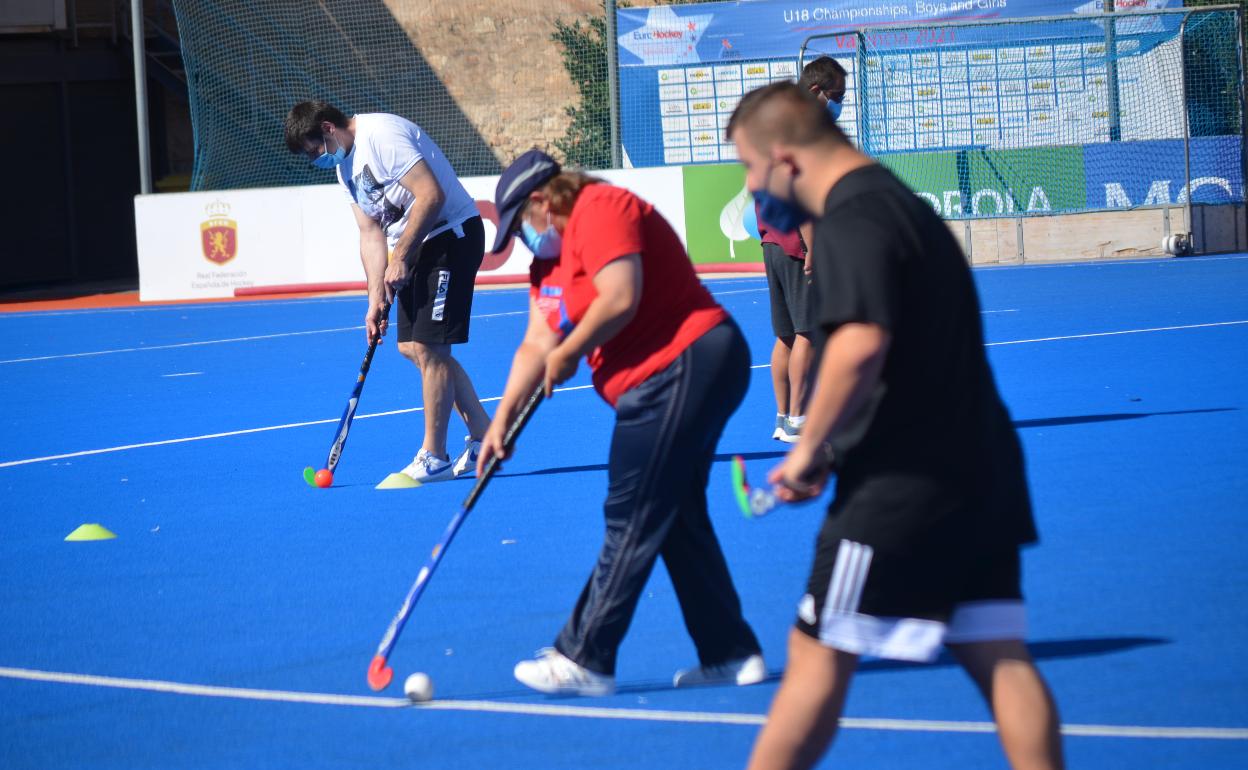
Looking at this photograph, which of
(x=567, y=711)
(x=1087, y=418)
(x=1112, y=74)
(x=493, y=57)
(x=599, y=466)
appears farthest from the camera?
(x=493, y=57)

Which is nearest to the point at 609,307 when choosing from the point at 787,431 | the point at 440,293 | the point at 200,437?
the point at 440,293

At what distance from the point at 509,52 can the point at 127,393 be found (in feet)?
63.5

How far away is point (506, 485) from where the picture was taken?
831 cm

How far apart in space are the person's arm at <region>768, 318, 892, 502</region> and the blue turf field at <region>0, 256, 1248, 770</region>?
131cm

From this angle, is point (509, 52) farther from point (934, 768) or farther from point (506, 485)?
point (934, 768)

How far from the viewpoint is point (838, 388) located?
300 cm

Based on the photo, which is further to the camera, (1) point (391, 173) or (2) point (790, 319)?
(2) point (790, 319)

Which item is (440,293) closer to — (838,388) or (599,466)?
(599,466)

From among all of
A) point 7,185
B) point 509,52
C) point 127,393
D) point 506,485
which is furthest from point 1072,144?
point 7,185

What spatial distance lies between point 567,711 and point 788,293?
14.4ft

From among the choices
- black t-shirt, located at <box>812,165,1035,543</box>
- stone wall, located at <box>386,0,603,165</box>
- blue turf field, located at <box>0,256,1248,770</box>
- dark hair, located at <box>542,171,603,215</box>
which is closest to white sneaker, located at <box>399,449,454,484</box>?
blue turf field, located at <box>0,256,1248,770</box>

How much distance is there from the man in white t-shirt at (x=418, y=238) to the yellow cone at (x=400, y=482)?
0.20 feet

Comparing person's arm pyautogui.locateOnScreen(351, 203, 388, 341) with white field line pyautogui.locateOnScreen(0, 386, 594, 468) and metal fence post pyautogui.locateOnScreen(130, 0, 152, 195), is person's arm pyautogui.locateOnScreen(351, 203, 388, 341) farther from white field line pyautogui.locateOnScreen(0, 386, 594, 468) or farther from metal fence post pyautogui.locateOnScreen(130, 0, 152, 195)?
metal fence post pyautogui.locateOnScreen(130, 0, 152, 195)

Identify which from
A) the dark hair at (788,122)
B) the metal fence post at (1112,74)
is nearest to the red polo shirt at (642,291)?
the dark hair at (788,122)
